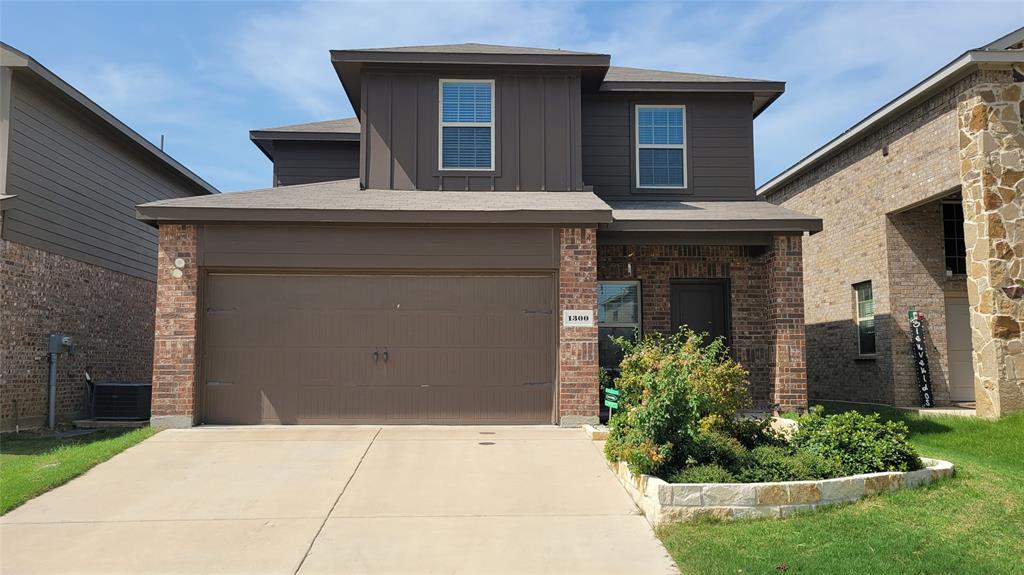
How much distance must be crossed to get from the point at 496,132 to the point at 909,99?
765cm

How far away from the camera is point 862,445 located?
7.82m

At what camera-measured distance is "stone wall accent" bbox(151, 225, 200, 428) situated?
36.6ft

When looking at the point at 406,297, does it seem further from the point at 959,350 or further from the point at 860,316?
the point at 959,350

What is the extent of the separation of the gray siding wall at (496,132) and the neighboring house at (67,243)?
557 cm

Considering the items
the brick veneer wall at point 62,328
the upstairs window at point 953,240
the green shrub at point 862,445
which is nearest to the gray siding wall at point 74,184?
the brick veneer wall at point 62,328

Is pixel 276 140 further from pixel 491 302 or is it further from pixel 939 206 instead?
pixel 939 206

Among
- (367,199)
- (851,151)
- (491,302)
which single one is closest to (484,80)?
(367,199)

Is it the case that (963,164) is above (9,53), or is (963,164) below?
below

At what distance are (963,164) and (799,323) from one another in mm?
4038

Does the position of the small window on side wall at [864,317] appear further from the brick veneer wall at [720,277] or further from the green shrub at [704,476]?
the green shrub at [704,476]

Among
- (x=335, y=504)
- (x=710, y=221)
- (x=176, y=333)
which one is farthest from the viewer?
(x=710, y=221)

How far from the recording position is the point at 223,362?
11500 mm

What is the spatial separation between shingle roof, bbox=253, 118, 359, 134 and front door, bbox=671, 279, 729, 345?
7640 millimetres

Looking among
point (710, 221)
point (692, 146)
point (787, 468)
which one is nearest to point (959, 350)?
point (692, 146)
